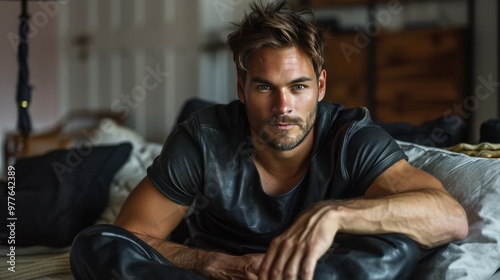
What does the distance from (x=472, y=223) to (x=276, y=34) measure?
2.19 ft

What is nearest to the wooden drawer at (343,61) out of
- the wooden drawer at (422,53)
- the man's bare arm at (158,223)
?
the wooden drawer at (422,53)

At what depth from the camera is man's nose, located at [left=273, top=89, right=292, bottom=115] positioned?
5.18ft

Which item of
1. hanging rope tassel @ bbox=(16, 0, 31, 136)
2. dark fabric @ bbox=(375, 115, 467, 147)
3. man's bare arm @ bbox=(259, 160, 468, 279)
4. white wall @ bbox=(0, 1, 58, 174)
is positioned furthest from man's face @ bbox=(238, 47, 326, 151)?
white wall @ bbox=(0, 1, 58, 174)

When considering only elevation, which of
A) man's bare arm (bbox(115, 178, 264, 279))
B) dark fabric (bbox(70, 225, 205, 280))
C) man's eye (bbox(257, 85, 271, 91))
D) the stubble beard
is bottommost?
man's bare arm (bbox(115, 178, 264, 279))

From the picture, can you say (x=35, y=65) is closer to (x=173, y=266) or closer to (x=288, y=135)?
(x=288, y=135)

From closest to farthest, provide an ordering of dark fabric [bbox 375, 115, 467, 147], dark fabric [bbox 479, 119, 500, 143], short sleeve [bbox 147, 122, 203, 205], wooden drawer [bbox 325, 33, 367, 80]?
1. short sleeve [bbox 147, 122, 203, 205]
2. dark fabric [bbox 479, 119, 500, 143]
3. dark fabric [bbox 375, 115, 467, 147]
4. wooden drawer [bbox 325, 33, 367, 80]

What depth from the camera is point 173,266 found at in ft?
4.25

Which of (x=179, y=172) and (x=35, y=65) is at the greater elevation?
(x=179, y=172)

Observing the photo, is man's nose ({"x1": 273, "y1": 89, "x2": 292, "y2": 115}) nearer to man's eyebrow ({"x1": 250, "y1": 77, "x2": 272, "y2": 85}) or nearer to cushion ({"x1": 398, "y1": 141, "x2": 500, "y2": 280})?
man's eyebrow ({"x1": 250, "y1": 77, "x2": 272, "y2": 85})

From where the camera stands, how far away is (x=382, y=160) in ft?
4.87

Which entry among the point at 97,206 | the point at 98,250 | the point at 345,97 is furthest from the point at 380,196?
the point at 345,97

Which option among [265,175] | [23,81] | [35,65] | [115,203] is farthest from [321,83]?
[35,65]

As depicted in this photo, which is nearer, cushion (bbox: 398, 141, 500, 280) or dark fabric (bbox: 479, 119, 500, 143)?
cushion (bbox: 398, 141, 500, 280)

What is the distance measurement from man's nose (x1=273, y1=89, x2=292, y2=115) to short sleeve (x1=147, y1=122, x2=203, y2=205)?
245mm
